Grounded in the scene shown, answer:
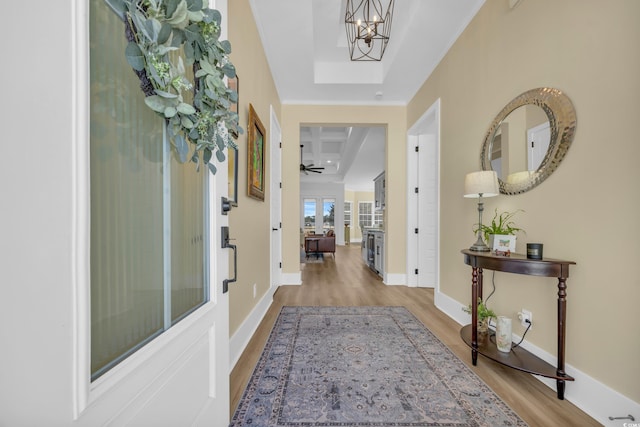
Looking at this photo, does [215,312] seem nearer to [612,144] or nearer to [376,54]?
[612,144]

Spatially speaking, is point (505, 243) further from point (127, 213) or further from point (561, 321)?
point (127, 213)

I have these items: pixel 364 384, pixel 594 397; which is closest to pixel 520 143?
pixel 594 397

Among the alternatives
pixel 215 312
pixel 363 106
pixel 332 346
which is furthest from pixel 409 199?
pixel 215 312

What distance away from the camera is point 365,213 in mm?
13672

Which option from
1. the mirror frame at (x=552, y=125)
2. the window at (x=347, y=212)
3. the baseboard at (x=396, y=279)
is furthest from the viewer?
the window at (x=347, y=212)

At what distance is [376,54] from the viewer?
3.46 m

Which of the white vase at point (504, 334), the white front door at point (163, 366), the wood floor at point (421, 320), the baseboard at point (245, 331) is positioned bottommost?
the wood floor at point (421, 320)

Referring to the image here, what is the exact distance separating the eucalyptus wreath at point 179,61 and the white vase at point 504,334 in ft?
6.44

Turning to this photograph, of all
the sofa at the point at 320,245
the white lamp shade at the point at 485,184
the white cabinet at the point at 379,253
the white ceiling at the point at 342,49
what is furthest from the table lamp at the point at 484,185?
the sofa at the point at 320,245

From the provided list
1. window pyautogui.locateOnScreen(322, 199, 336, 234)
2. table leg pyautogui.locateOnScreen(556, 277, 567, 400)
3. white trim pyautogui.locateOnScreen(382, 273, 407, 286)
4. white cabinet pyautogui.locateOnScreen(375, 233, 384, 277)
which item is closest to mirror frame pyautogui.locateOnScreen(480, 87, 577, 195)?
table leg pyautogui.locateOnScreen(556, 277, 567, 400)

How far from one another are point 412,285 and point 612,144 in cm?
305

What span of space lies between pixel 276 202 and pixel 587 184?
3128mm

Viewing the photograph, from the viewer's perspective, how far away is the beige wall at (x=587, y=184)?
1275 mm

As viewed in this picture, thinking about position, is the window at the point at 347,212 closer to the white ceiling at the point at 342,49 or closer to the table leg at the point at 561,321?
the white ceiling at the point at 342,49
